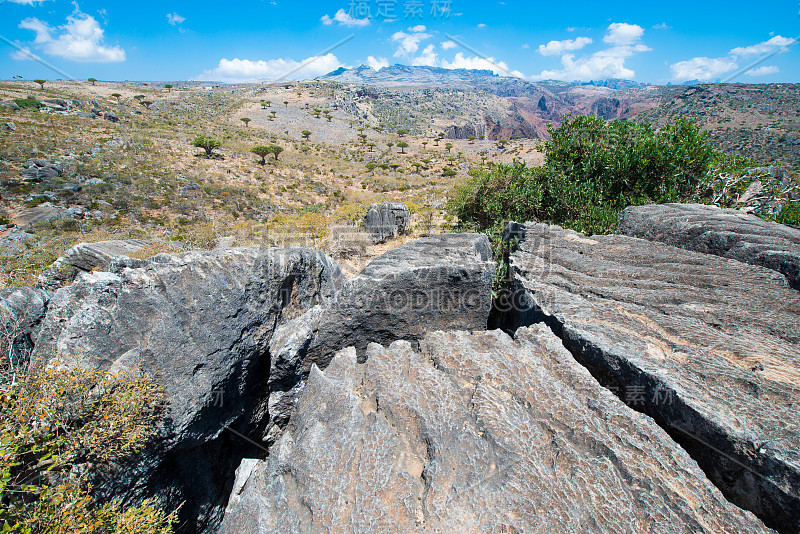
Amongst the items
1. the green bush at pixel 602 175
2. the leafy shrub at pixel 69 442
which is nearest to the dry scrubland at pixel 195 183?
the green bush at pixel 602 175

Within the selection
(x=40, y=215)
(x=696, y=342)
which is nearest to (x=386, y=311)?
(x=696, y=342)

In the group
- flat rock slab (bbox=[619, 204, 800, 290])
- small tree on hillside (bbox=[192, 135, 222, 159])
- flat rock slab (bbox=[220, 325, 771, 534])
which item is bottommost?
flat rock slab (bbox=[220, 325, 771, 534])

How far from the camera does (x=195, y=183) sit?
25297mm

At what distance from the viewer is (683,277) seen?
16.0 feet

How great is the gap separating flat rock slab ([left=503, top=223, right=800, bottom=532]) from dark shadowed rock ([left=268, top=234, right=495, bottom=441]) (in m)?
0.86

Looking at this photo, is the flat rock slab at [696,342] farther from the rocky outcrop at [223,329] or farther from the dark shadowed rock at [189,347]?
the dark shadowed rock at [189,347]

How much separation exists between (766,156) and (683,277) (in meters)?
63.2

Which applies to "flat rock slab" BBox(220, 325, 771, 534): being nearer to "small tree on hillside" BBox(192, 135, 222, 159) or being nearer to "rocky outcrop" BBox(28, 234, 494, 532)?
"rocky outcrop" BBox(28, 234, 494, 532)

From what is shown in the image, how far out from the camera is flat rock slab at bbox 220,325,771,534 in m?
2.57

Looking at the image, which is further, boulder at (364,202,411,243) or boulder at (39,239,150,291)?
boulder at (364,202,411,243)

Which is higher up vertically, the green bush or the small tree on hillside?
the small tree on hillside

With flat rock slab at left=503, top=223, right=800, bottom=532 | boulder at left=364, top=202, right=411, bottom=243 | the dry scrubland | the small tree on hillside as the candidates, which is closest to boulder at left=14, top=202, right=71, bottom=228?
the dry scrubland

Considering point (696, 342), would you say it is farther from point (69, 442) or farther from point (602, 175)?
point (602, 175)

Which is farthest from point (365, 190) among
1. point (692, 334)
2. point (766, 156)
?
point (766, 156)
